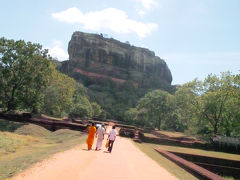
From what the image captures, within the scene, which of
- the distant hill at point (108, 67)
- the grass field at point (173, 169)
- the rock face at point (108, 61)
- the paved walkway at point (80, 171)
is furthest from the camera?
the rock face at point (108, 61)

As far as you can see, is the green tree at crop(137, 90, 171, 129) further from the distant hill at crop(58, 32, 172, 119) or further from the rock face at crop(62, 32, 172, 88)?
the rock face at crop(62, 32, 172, 88)

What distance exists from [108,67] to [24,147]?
78.1 m

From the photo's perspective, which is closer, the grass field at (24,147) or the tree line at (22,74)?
the grass field at (24,147)

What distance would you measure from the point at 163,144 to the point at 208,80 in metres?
13.1

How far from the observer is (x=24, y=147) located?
1291 centimetres

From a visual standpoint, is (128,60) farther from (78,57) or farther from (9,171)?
(9,171)

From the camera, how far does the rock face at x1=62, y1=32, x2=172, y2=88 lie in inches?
3455

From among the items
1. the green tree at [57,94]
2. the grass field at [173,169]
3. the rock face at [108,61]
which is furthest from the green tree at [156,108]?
the rock face at [108,61]

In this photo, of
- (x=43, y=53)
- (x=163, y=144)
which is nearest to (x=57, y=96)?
(x=43, y=53)

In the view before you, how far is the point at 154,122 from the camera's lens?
5222 cm

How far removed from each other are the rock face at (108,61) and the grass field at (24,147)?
221 feet

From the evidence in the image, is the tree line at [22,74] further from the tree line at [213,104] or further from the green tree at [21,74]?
the tree line at [213,104]

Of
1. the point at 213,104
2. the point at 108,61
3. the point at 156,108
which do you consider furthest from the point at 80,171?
the point at 108,61

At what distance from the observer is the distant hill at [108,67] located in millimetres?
84312
